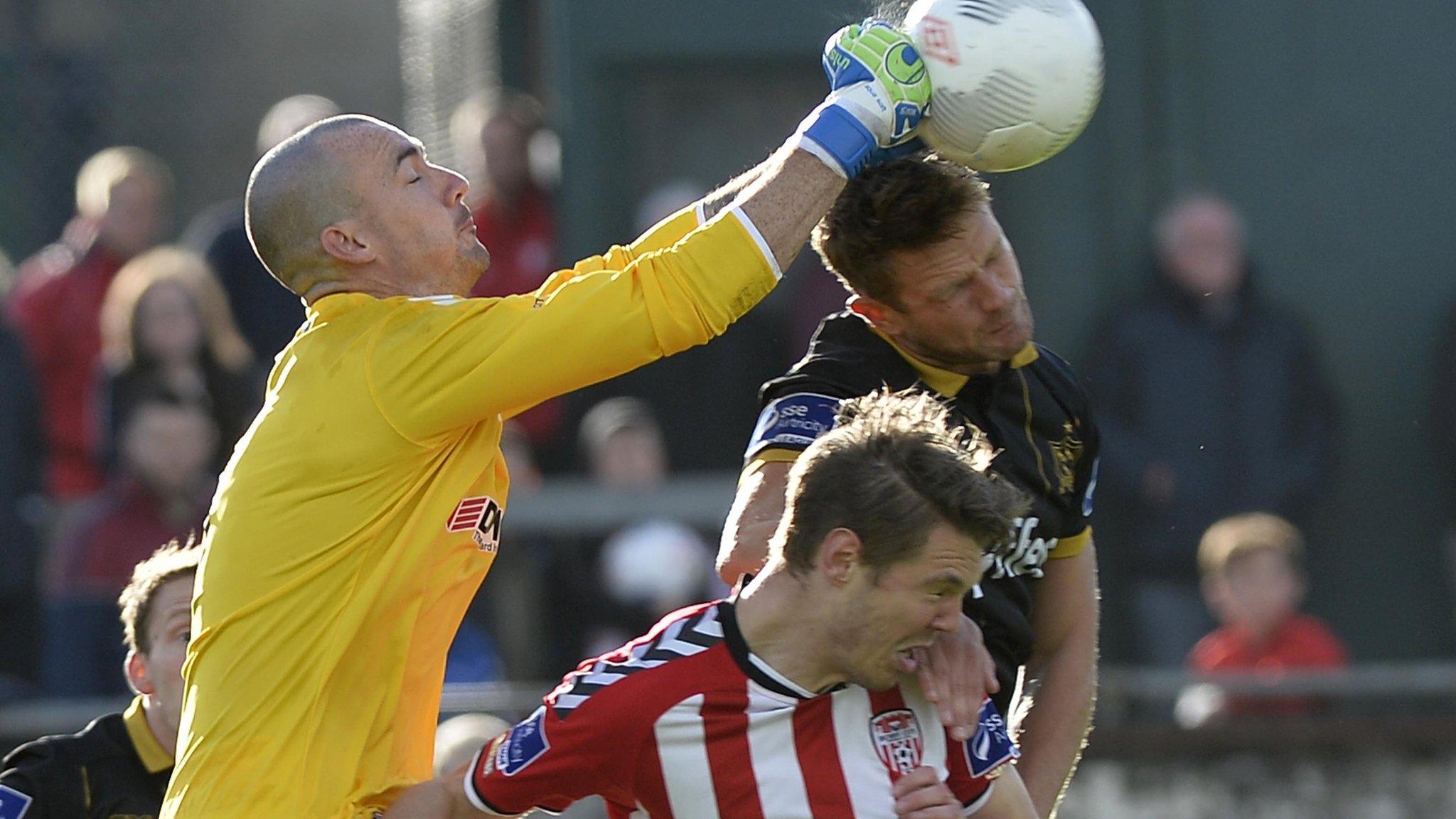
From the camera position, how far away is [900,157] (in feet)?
13.3

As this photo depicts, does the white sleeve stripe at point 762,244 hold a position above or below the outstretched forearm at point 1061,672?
above

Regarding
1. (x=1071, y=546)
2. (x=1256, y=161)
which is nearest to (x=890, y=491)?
(x=1071, y=546)

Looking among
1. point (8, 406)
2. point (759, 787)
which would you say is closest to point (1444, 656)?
point (8, 406)

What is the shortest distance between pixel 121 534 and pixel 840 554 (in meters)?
4.99

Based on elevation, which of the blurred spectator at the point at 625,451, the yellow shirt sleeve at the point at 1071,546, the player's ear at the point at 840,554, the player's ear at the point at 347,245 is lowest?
the blurred spectator at the point at 625,451

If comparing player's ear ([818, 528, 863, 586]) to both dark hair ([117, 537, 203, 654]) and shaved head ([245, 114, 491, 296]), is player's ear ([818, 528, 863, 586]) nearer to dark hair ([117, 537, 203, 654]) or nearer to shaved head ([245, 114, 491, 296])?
shaved head ([245, 114, 491, 296])

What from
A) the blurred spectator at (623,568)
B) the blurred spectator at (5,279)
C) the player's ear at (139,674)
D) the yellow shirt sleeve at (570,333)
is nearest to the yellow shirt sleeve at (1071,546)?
the yellow shirt sleeve at (570,333)

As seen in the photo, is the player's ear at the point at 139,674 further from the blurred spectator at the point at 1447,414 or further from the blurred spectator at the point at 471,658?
the blurred spectator at the point at 1447,414

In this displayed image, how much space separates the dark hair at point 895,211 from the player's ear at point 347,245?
0.80 metres

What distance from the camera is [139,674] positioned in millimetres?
4543

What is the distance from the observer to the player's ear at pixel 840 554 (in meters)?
3.54

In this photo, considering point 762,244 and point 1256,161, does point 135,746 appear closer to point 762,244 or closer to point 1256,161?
point 762,244

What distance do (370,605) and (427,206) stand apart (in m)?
0.69

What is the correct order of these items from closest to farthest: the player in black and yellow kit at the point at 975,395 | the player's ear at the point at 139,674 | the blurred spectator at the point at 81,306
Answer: the player in black and yellow kit at the point at 975,395 → the player's ear at the point at 139,674 → the blurred spectator at the point at 81,306
